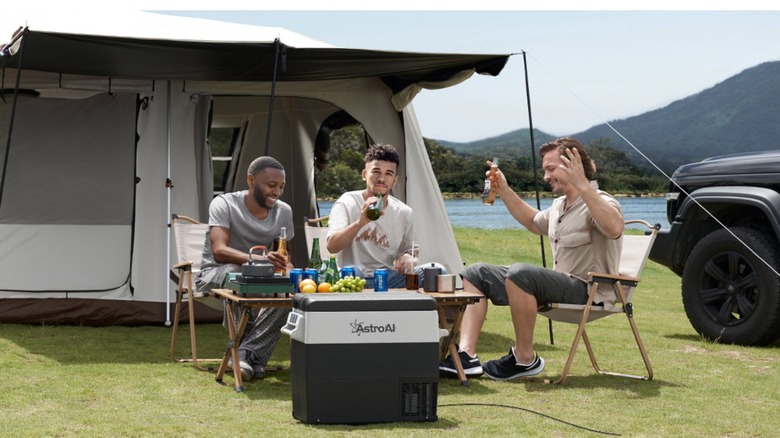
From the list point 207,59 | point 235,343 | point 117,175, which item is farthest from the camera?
point 117,175

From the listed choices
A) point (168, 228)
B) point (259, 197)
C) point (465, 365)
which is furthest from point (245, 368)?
point (168, 228)

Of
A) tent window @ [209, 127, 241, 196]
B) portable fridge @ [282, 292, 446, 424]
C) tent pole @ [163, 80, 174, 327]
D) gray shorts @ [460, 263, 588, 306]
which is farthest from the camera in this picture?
tent window @ [209, 127, 241, 196]

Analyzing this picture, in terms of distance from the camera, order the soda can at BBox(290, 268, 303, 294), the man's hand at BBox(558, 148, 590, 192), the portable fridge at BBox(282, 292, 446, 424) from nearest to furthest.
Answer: the portable fridge at BBox(282, 292, 446, 424) → the soda can at BBox(290, 268, 303, 294) → the man's hand at BBox(558, 148, 590, 192)

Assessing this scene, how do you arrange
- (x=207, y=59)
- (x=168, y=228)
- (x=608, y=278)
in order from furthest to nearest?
(x=168, y=228), (x=207, y=59), (x=608, y=278)

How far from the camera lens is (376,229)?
17.5 ft

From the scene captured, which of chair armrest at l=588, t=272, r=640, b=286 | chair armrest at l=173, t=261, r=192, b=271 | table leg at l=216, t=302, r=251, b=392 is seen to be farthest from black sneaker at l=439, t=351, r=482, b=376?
chair armrest at l=173, t=261, r=192, b=271

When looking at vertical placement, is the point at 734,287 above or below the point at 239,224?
below

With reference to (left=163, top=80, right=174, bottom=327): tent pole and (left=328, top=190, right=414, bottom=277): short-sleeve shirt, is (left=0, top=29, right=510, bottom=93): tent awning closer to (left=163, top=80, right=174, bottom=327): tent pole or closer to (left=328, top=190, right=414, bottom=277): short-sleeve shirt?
(left=163, top=80, right=174, bottom=327): tent pole

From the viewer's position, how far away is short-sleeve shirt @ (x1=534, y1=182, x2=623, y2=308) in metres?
4.90

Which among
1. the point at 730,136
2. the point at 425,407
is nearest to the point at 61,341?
the point at 425,407

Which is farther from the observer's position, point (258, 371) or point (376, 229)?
point (376, 229)

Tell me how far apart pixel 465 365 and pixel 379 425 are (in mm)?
→ 1131

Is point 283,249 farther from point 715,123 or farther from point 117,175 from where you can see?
point 715,123

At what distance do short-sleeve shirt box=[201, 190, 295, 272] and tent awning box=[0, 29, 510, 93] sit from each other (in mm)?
856
